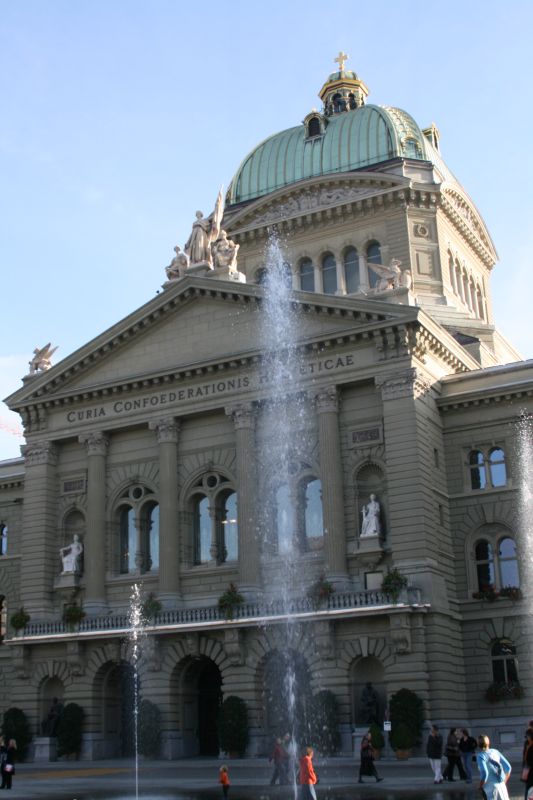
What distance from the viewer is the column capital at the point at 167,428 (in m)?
45.9

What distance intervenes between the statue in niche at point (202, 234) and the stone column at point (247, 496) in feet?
26.9

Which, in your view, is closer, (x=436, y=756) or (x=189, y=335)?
(x=436, y=756)

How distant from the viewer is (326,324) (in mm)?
43500

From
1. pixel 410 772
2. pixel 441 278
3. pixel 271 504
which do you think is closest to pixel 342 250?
pixel 441 278

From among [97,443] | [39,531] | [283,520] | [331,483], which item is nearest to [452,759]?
[331,483]

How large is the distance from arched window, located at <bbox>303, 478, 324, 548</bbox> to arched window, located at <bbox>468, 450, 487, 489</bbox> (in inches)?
247

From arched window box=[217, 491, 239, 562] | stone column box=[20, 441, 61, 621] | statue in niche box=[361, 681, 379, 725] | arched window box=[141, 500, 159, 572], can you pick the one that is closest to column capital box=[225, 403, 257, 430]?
arched window box=[217, 491, 239, 562]

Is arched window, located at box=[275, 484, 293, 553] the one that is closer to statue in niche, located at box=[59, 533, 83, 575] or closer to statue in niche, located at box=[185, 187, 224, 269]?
statue in niche, located at box=[59, 533, 83, 575]

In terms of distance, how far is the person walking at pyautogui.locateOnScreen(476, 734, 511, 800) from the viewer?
14602 millimetres

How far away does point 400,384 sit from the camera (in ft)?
135

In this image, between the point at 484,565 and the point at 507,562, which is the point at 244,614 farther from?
the point at 507,562

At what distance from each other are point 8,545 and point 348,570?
810 inches

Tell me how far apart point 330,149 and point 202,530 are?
85.5 ft

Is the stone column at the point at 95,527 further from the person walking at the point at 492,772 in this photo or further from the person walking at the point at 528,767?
the person walking at the point at 492,772
